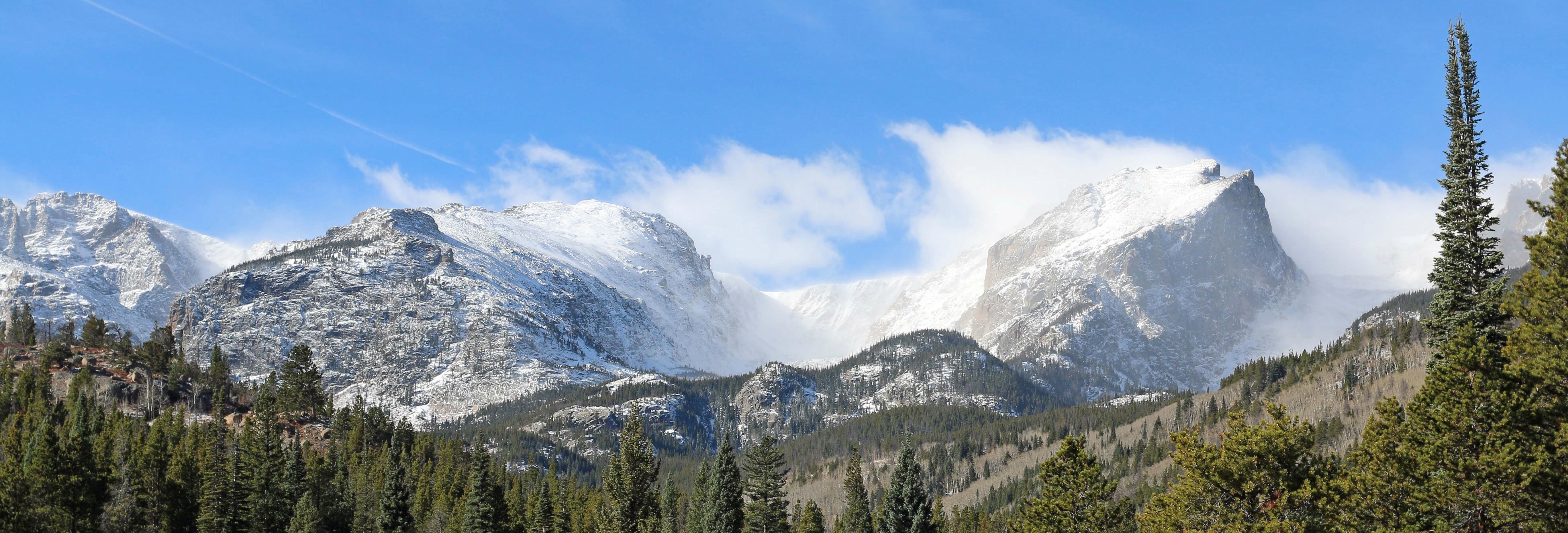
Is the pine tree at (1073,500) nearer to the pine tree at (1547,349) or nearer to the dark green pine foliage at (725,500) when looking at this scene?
the pine tree at (1547,349)

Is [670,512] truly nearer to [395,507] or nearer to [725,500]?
[725,500]

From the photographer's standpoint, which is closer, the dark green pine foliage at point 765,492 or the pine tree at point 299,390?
the dark green pine foliage at point 765,492

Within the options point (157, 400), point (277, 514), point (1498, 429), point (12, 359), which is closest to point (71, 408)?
point (157, 400)

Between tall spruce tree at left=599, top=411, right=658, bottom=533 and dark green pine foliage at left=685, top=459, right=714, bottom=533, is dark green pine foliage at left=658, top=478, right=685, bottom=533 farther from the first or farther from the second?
tall spruce tree at left=599, top=411, right=658, bottom=533

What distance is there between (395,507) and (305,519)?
854 centimetres

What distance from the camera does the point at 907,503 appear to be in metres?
85.8

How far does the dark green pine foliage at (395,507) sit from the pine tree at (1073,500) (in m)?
66.3

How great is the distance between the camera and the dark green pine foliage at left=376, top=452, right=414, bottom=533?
101875 millimetres

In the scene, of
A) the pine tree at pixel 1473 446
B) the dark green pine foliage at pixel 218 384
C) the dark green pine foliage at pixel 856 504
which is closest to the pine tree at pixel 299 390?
the dark green pine foliage at pixel 218 384

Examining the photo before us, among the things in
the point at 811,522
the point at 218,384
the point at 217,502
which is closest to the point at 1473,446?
the point at 811,522

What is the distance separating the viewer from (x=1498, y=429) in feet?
118

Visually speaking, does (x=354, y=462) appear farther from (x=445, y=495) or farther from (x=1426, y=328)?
(x=1426, y=328)

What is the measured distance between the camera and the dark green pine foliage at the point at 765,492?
3745 inches

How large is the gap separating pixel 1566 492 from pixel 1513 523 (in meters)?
1.89
